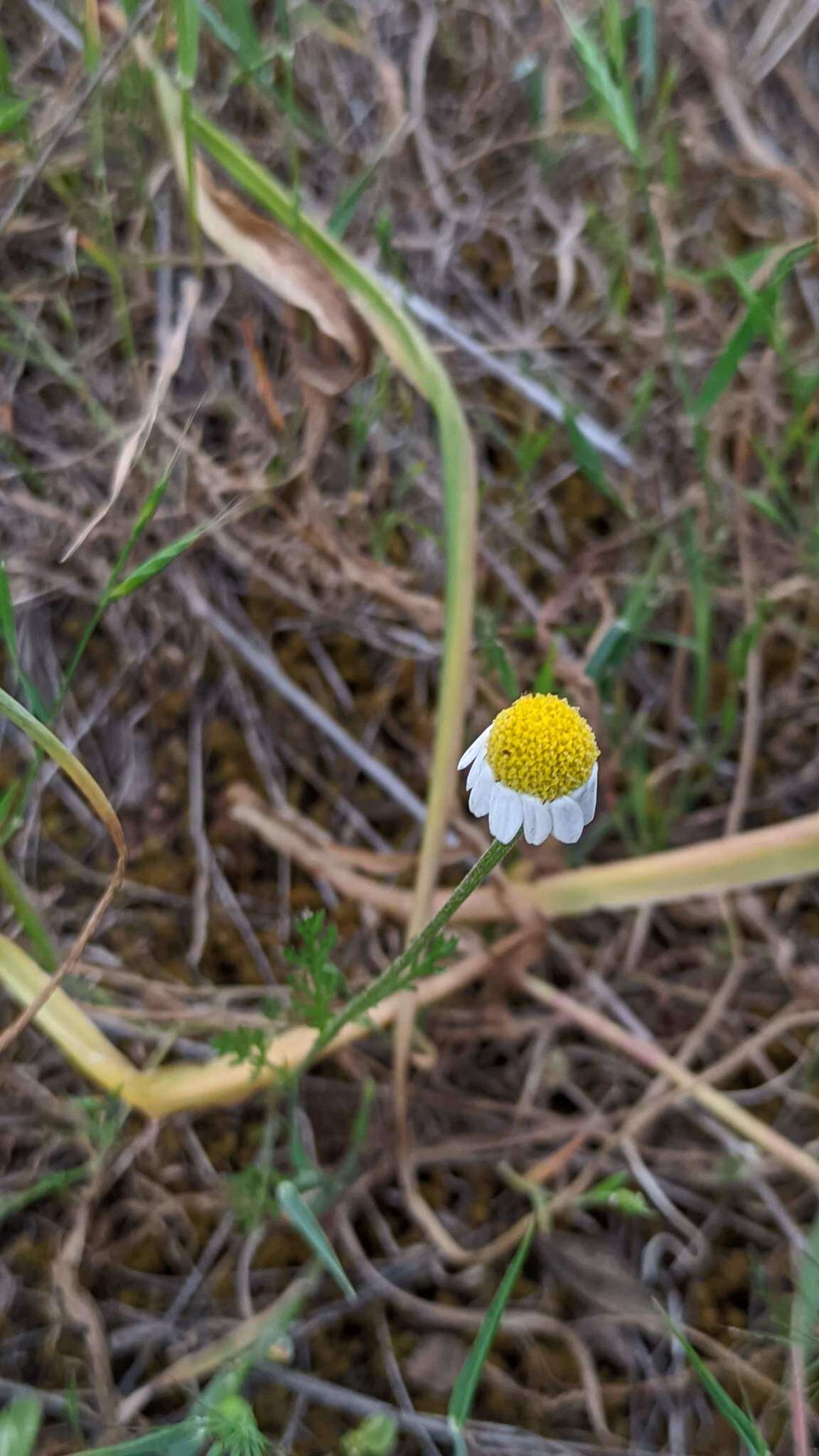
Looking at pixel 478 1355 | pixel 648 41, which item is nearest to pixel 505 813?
pixel 478 1355

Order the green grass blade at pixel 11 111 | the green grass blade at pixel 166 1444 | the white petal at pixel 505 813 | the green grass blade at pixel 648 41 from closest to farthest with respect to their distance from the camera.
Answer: the white petal at pixel 505 813
the green grass blade at pixel 166 1444
the green grass blade at pixel 11 111
the green grass blade at pixel 648 41

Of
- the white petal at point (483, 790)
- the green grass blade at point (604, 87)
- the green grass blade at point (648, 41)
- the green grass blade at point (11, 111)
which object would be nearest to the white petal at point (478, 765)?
the white petal at point (483, 790)

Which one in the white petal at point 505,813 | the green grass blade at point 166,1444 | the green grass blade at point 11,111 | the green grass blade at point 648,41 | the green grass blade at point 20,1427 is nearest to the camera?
the white petal at point 505,813

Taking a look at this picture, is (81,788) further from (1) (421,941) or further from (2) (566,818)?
(2) (566,818)

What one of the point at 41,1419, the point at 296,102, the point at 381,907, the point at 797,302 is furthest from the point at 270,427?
the point at 41,1419

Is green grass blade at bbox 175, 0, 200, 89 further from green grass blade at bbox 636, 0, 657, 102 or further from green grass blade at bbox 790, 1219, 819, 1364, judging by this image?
green grass blade at bbox 790, 1219, 819, 1364

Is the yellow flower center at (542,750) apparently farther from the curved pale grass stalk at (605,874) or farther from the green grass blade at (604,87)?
the green grass blade at (604,87)

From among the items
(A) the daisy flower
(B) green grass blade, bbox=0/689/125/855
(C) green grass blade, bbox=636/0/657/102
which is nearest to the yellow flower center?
(A) the daisy flower
